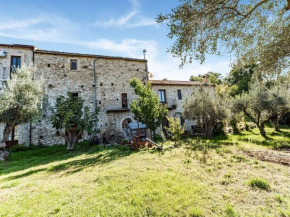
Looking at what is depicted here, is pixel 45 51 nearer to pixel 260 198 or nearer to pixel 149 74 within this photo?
pixel 149 74

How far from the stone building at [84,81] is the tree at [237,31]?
9.45 metres

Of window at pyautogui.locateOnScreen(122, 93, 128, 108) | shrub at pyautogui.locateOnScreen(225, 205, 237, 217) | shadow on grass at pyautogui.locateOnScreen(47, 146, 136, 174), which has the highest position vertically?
window at pyautogui.locateOnScreen(122, 93, 128, 108)

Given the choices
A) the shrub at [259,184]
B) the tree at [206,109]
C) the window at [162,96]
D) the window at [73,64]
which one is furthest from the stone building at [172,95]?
the shrub at [259,184]

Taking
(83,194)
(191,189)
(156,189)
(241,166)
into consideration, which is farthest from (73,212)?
(241,166)

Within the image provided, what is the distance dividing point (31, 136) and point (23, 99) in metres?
3.99

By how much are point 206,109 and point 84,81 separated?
1184 centimetres

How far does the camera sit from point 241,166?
5141 mm

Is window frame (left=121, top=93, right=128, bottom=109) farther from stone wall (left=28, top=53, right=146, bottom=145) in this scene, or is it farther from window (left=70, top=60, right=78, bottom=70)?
window (left=70, top=60, right=78, bottom=70)

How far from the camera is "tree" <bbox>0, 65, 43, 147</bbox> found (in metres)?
9.29

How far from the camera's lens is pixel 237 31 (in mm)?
4938

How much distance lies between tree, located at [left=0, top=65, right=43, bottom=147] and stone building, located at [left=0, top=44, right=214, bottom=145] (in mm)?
2091

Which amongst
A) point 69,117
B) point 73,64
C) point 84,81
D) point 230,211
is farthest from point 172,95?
point 230,211

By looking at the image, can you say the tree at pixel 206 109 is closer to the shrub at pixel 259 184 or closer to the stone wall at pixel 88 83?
the stone wall at pixel 88 83

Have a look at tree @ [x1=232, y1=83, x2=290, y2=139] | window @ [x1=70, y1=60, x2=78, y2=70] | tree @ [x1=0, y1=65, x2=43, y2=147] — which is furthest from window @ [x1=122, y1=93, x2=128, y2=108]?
tree @ [x1=232, y1=83, x2=290, y2=139]
